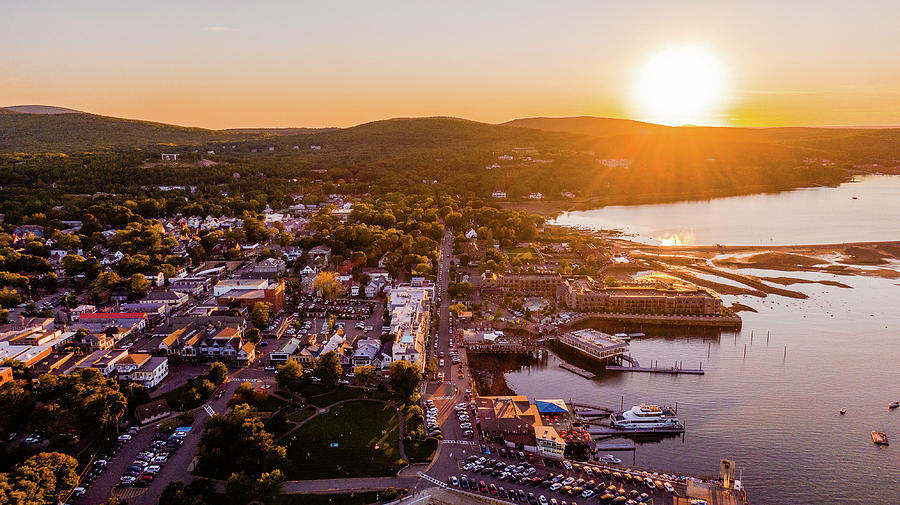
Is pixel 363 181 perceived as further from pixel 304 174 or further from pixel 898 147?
pixel 898 147

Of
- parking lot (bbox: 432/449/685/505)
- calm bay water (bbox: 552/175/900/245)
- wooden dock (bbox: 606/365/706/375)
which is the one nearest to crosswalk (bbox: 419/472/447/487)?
parking lot (bbox: 432/449/685/505)

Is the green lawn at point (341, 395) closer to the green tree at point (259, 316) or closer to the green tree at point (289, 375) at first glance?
the green tree at point (289, 375)

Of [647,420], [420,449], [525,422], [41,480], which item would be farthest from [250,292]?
[647,420]

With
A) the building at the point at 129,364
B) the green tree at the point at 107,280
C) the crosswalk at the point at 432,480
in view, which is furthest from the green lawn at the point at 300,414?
the green tree at the point at 107,280

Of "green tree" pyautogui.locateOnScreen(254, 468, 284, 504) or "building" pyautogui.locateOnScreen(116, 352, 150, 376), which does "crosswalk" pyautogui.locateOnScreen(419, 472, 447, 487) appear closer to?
"green tree" pyautogui.locateOnScreen(254, 468, 284, 504)

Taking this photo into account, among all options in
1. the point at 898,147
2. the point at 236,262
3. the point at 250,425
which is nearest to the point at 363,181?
the point at 236,262

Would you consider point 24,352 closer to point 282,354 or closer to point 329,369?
point 282,354
